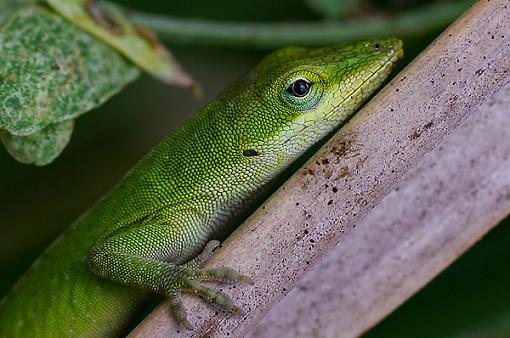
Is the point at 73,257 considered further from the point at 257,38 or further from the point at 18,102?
the point at 257,38

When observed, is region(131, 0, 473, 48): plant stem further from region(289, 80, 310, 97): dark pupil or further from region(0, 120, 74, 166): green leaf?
region(289, 80, 310, 97): dark pupil

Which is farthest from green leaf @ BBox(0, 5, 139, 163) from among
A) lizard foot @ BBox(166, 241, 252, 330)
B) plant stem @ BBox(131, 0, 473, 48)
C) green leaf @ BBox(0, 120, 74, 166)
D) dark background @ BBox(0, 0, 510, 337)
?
lizard foot @ BBox(166, 241, 252, 330)

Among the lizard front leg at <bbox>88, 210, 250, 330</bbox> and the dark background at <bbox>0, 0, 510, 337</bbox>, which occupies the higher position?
the dark background at <bbox>0, 0, 510, 337</bbox>

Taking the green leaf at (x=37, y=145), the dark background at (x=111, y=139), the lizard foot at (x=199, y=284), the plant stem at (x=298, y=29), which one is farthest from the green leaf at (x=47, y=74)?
the lizard foot at (x=199, y=284)

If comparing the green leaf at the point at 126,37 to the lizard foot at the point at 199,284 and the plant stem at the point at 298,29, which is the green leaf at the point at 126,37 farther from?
the lizard foot at the point at 199,284

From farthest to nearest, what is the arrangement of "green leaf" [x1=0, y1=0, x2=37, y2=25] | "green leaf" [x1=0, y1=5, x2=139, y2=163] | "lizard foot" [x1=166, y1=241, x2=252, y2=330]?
"green leaf" [x1=0, y1=0, x2=37, y2=25] → "green leaf" [x1=0, y1=5, x2=139, y2=163] → "lizard foot" [x1=166, y1=241, x2=252, y2=330]

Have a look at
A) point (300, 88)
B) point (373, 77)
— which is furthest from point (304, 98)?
point (373, 77)

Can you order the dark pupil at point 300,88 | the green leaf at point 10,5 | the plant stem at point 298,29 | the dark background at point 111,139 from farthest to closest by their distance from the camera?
the dark background at point 111,139 → the plant stem at point 298,29 → the green leaf at point 10,5 → the dark pupil at point 300,88
